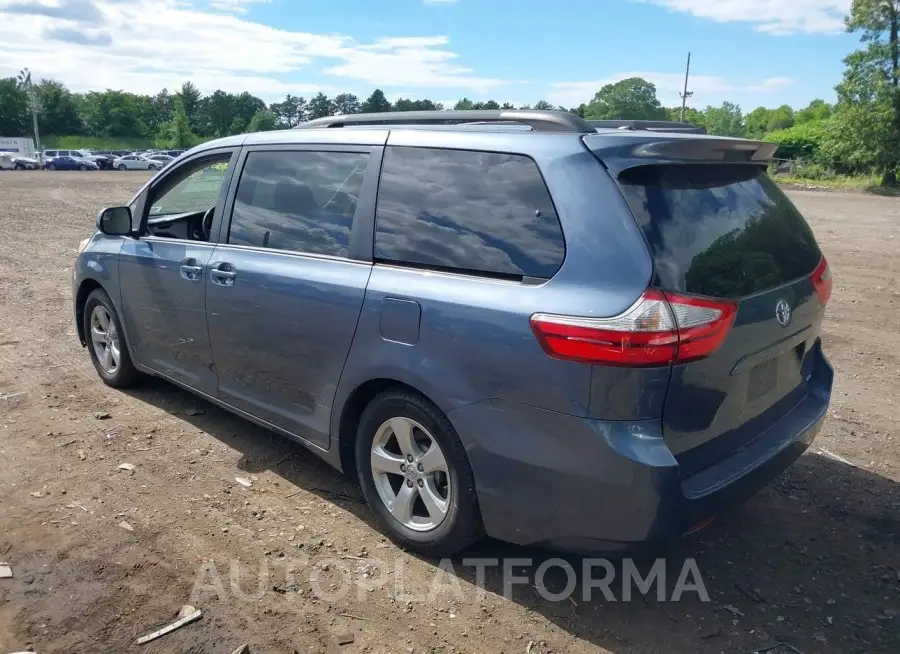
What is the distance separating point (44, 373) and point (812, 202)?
27.0 meters

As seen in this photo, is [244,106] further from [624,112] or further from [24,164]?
[624,112]

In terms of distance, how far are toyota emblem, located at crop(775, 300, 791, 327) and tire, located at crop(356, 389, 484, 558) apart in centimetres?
143

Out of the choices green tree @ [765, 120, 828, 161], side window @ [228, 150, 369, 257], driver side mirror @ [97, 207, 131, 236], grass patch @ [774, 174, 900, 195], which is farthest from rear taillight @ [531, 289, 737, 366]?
green tree @ [765, 120, 828, 161]

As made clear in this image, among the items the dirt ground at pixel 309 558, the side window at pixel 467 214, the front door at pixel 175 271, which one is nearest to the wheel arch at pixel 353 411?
the dirt ground at pixel 309 558

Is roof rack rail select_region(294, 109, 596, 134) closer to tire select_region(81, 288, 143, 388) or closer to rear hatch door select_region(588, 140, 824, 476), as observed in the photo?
rear hatch door select_region(588, 140, 824, 476)

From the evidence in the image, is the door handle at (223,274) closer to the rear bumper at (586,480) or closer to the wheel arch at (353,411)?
the wheel arch at (353,411)

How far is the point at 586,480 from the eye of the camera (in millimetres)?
2625

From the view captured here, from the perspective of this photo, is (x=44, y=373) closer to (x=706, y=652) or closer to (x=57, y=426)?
(x=57, y=426)

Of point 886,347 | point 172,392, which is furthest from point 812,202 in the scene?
point 172,392

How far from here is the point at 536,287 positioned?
2.72 m

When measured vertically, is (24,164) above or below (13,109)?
below

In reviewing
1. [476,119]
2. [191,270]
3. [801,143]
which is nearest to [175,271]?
[191,270]

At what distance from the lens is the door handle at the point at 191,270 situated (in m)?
4.23

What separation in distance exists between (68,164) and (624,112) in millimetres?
44206
